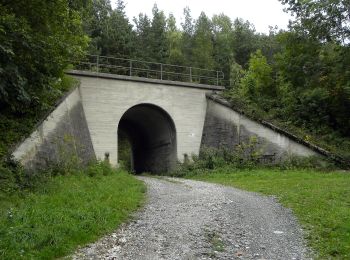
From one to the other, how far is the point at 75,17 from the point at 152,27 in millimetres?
38292

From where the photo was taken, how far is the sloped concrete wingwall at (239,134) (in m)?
21.4

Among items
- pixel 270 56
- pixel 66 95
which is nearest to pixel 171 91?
pixel 66 95

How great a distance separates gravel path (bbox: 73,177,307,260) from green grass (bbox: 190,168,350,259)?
1.11ft

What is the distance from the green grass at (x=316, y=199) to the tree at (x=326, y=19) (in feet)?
27.3

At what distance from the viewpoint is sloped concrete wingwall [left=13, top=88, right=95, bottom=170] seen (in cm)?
1405

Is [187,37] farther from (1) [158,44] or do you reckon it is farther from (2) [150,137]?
(2) [150,137]

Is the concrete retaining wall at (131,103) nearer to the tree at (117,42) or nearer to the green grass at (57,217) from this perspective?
the green grass at (57,217)

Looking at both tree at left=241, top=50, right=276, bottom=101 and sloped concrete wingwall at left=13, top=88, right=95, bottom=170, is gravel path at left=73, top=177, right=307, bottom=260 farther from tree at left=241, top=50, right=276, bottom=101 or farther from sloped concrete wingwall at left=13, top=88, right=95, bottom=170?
tree at left=241, top=50, right=276, bottom=101

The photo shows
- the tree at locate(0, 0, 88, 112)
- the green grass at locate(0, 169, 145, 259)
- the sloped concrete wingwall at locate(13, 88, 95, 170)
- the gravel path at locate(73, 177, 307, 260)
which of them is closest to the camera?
the green grass at locate(0, 169, 145, 259)

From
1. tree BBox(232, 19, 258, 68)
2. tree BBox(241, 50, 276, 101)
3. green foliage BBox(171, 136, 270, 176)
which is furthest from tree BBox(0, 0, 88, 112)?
tree BBox(232, 19, 258, 68)

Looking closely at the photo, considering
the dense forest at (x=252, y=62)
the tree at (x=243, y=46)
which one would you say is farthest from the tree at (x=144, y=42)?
the tree at (x=243, y=46)

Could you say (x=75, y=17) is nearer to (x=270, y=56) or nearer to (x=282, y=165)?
(x=282, y=165)

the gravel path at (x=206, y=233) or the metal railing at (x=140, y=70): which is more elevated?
the metal railing at (x=140, y=70)

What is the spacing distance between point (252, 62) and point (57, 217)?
24.9 metres
